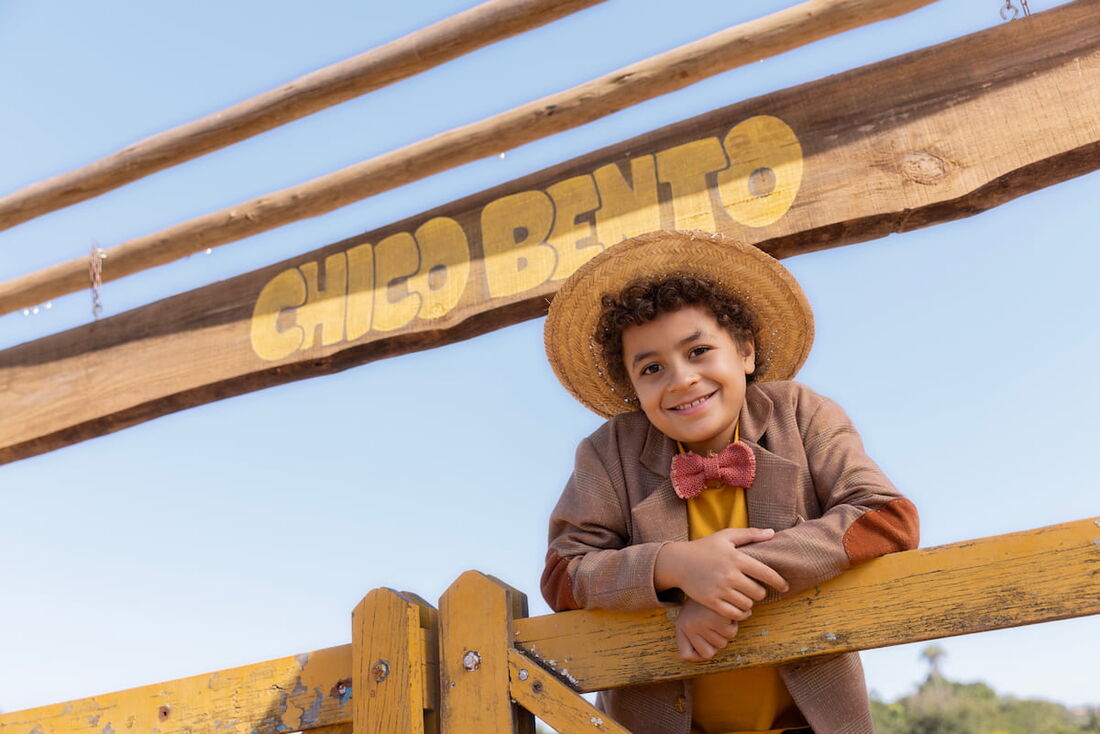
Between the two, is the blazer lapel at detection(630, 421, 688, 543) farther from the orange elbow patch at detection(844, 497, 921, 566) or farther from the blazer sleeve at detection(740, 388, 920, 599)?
the orange elbow patch at detection(844, 497, 921, 566)

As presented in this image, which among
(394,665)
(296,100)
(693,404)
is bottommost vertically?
(394,665)

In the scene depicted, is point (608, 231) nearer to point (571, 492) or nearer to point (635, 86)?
point (635, 86)

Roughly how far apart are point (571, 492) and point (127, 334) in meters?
2.58

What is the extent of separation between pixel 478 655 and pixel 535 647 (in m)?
0.10

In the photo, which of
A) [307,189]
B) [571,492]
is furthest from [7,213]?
[571,492]

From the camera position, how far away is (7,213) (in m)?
4.07

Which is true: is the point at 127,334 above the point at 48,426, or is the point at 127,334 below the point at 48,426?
above

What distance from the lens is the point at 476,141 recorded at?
11.6 ft

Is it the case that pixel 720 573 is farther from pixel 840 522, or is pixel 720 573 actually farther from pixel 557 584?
pixel 557 584

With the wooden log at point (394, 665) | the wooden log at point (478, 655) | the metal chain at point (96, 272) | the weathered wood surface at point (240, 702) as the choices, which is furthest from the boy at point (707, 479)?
the metal chain at point (96, 272)

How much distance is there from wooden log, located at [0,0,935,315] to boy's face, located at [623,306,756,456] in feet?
4.38

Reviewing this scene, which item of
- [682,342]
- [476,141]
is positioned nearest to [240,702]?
[682,342]

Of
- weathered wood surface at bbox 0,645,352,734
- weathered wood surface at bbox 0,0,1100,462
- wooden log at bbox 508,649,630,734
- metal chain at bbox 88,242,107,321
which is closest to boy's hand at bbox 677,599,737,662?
wooden log at bbox 508,649,630,734

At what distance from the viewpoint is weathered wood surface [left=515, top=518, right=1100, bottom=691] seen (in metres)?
1.48
